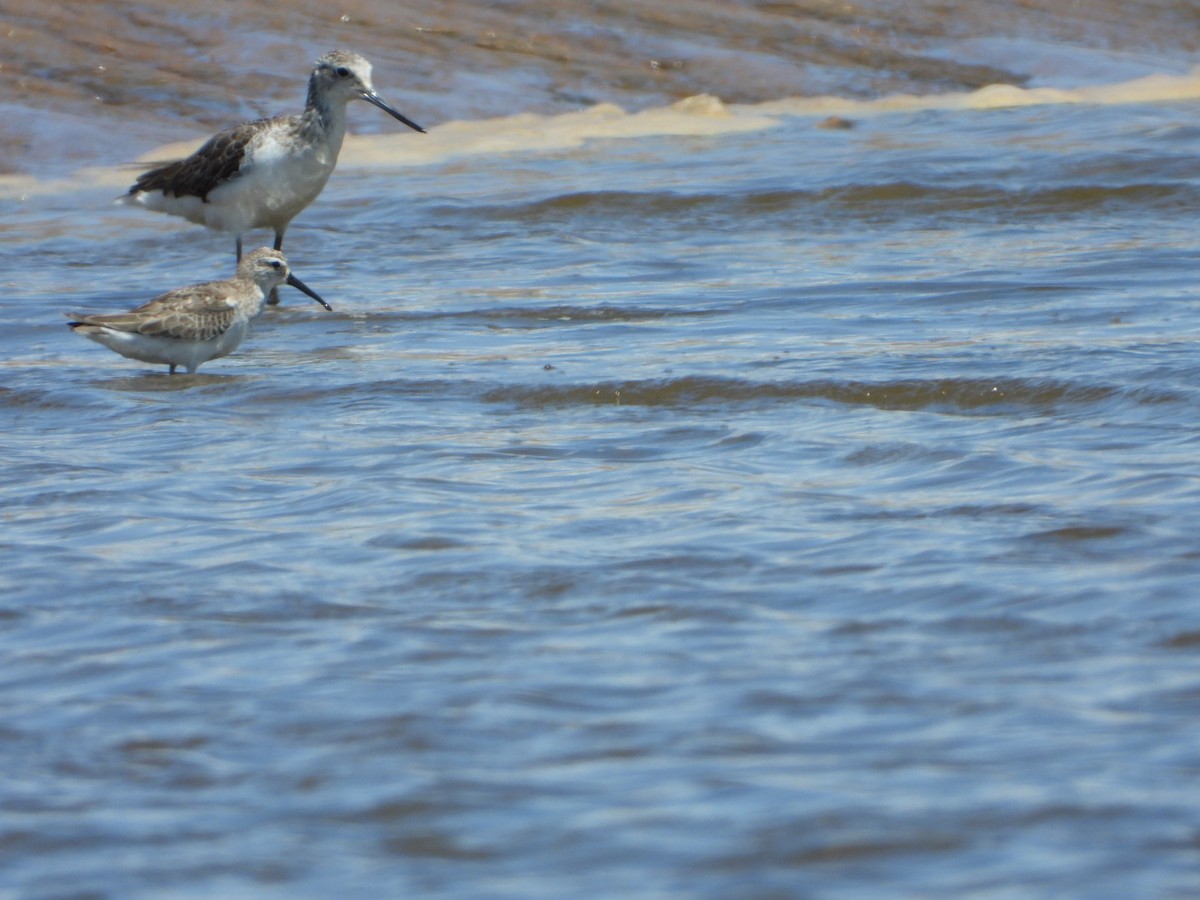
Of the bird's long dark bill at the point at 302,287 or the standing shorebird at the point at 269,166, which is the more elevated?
the standing shorebird at the point at 269,166

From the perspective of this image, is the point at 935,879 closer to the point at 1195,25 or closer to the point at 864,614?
the point at 864,614

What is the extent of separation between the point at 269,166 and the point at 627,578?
7187mm

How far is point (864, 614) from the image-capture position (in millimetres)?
4641

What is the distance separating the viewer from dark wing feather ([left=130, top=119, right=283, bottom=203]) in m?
11.7

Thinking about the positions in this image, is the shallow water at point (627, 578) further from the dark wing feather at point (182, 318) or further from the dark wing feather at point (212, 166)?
the dark wing feather at point (212, 166)

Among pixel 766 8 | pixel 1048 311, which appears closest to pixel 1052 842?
pixel 1048 311

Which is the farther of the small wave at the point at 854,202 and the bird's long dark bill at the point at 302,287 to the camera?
the small wave at the point at 854,202

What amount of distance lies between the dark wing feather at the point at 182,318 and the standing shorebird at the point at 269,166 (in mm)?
2815

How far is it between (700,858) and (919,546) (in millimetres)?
1882

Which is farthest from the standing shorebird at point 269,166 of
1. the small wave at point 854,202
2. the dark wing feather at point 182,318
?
the dark wing feather at point 182,318

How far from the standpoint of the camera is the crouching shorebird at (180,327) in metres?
8.62

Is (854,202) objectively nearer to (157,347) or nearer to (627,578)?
(157,347)

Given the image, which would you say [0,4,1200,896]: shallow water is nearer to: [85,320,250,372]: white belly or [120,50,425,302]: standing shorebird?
[85,320,250,372]: white belly

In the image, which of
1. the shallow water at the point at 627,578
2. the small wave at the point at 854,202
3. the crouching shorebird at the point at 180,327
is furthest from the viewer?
the small wave at the point at 854,202
